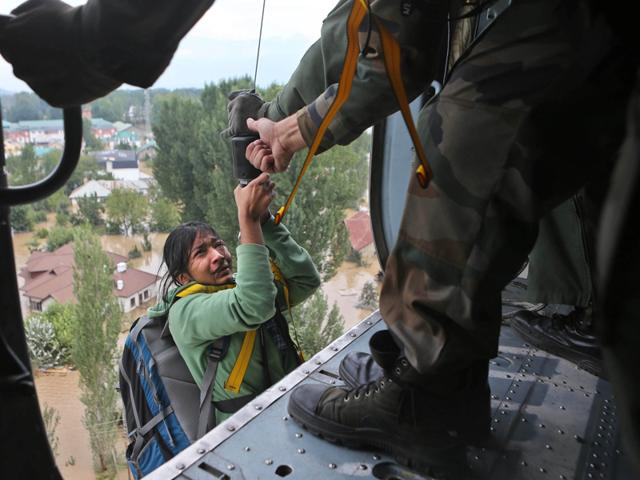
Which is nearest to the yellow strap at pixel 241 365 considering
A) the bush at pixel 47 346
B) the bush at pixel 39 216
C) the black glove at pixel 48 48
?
the black glove at pixel 48 48

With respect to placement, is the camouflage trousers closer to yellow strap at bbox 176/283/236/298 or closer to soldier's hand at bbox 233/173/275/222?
soldier's hand at bbox 233/173/275/222

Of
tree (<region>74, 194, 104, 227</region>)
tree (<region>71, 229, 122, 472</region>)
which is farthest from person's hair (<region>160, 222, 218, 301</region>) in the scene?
tree (<region>71, 229, 122, 472</region>)

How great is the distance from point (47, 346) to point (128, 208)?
645cm

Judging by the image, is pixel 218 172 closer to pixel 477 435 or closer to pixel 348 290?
pixel 348 290

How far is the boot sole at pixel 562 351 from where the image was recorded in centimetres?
154

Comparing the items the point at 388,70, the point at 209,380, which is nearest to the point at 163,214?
the point at 209,380

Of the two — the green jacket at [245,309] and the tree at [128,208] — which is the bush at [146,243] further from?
the green jacket at [245,309]

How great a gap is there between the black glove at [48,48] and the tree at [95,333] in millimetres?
19641

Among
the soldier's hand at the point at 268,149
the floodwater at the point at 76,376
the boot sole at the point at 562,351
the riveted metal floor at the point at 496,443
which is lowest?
the floodwater at the point at 76,376

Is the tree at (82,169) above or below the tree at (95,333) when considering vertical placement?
above

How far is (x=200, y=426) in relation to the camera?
5.86ft

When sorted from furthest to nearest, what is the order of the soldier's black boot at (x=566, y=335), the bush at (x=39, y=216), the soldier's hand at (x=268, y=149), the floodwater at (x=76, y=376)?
1. the floodwater at (x=76, y=376)
2. the bush at (x=39, y=216)
3. the soldier's black boot at (x=566, y=335)
4. the soldier's hand at (x=268, y=149)

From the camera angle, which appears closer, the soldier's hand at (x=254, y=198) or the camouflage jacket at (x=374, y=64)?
the camouflage jacket at (x=374, y=64)

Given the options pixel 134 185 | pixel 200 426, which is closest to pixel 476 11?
pixel 200 426
